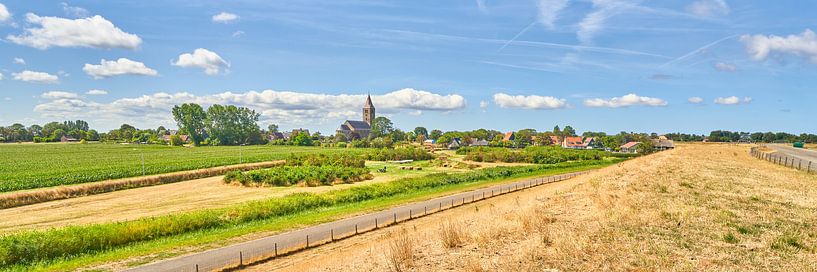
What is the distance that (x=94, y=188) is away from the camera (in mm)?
49094

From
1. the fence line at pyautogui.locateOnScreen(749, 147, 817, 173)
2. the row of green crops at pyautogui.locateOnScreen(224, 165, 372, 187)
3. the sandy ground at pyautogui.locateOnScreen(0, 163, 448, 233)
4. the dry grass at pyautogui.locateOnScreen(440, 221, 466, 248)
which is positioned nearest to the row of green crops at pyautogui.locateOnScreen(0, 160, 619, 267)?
the sandy ground at pyautogui.locateOnScreen(0, 163, 448, 233)

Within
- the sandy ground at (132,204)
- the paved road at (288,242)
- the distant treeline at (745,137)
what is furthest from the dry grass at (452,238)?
the distant treeline at (745,137)

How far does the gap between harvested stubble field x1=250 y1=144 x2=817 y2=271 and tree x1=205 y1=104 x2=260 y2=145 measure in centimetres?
15257

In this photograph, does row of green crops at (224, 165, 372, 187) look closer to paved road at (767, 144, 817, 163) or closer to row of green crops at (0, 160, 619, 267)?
row of green crops at (0, 160, 619, 267)

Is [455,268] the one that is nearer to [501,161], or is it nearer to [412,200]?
[412,200]

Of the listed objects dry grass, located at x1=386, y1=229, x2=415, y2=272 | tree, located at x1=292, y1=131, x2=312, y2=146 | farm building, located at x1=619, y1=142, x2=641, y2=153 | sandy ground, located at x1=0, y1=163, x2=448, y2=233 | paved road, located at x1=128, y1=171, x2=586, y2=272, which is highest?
tree, located at x1=292, y1=131, x2=312, y2=146

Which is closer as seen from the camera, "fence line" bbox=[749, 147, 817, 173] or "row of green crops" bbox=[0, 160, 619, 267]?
"row of green crops" bbox=[0, 160, 619, 267]

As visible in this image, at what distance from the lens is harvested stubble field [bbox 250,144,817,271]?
13906mm

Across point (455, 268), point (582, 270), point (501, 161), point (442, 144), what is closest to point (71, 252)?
point (455, 268)

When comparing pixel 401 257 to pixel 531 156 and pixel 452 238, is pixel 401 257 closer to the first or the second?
pixel 452 238

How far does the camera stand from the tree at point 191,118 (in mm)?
159875

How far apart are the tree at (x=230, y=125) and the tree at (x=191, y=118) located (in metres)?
3.21

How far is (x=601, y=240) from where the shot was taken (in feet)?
53.5

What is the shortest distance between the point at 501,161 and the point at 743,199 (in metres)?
81.5
